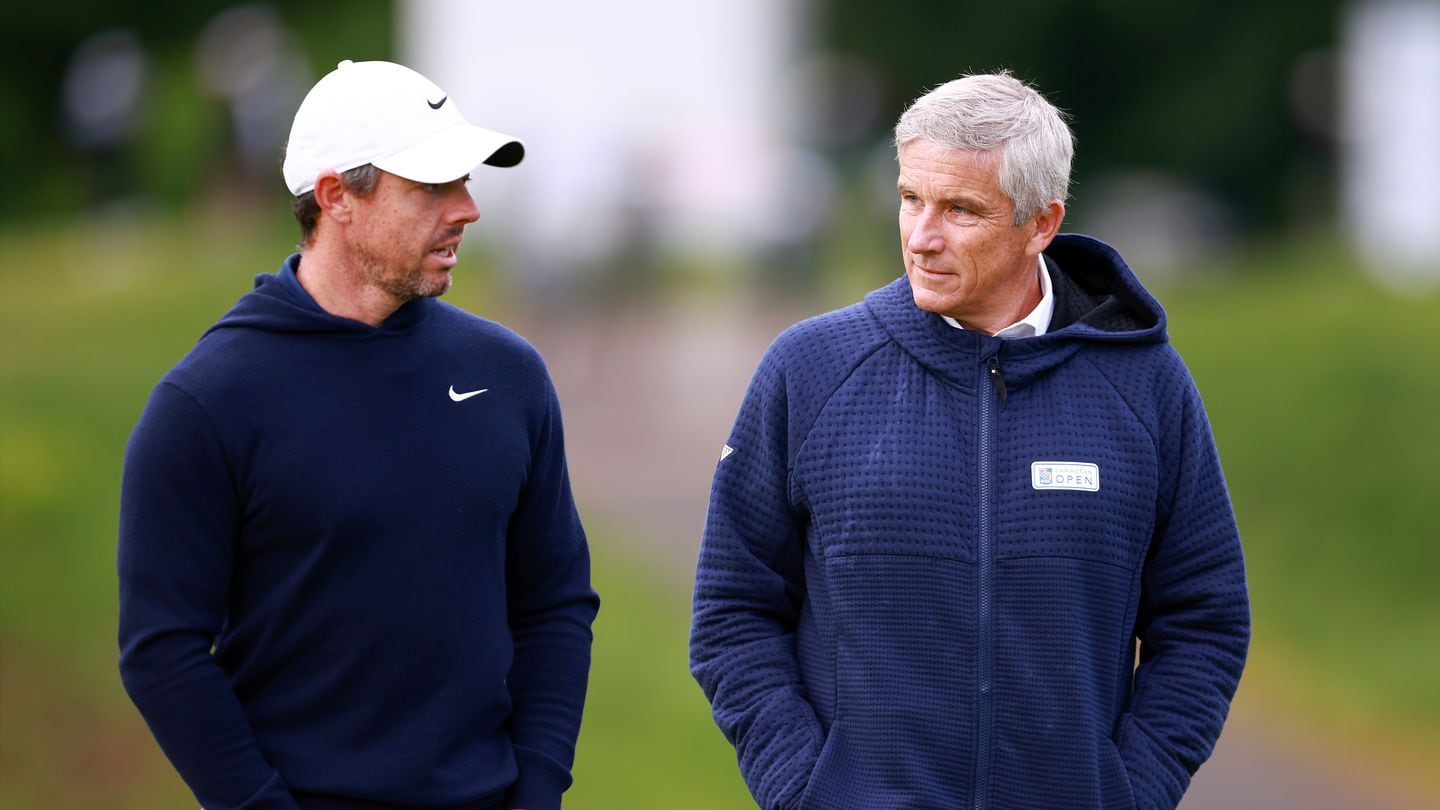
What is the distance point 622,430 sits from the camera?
42.0 ft

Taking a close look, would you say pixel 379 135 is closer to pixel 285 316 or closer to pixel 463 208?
pixel 463 208

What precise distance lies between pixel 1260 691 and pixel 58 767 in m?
5.59

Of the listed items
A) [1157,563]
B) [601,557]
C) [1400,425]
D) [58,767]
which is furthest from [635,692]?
[1157,563]

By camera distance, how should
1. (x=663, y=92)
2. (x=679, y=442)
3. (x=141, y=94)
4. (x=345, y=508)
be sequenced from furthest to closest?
(x=141, y=94), (x=663, y=92), (x=679, y=442), (x=345, y=508)

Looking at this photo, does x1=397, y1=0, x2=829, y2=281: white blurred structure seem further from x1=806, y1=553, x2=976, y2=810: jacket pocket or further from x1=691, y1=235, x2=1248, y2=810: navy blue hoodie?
x1=806, y1=553, x2=976, y2=810: jacket pocket

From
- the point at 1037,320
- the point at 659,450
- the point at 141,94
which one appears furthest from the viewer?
the point at 141,94

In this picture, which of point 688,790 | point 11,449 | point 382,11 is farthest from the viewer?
point 382,11

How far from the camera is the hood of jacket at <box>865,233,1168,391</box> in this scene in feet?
10.1

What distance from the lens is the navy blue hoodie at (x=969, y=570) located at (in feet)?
9.84

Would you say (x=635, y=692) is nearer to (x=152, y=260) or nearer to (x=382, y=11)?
(x=152, y=260)

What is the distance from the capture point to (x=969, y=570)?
2.99 m

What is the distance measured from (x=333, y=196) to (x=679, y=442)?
9.57m

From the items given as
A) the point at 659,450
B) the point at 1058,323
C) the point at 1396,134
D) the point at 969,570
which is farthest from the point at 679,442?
the point at 969,570

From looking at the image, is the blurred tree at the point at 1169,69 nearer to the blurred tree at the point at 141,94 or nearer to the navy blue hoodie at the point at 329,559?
the blurred tree at the point at 141,94
